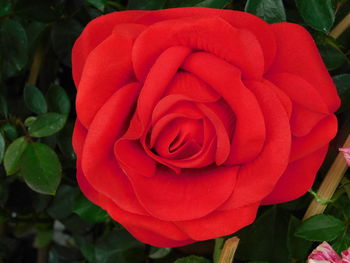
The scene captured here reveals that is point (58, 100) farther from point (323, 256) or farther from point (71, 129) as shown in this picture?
point (323, 256)

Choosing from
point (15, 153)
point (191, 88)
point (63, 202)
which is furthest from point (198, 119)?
point (63, 202)

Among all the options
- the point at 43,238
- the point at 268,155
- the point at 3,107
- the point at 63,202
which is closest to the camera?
the point at 268,155

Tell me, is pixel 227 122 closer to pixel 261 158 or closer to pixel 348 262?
pixel 261 158

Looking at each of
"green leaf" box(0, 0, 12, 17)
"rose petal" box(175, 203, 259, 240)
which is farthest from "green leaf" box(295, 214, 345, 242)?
"green leaf" box(0, 0, 12, 17)

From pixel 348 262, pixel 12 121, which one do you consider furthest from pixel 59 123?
pixel 348 262

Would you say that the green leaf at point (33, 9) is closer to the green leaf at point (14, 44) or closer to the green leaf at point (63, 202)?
the green leaf at point (14, 44)

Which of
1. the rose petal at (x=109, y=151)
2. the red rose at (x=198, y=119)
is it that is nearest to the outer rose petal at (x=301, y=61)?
the red rose at (x=198, y=119)

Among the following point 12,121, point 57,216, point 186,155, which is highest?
point 186,155
